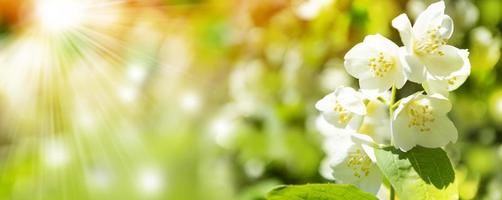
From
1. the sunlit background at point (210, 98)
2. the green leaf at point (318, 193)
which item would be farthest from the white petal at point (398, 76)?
the sunlit background at point (210, 98)

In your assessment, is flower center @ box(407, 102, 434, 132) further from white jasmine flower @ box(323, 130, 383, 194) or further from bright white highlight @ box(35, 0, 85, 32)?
bright white highlight @ box(35, 0, 85, 32)

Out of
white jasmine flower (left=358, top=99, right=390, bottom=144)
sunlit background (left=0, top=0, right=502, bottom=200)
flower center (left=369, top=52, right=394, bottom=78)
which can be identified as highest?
flower center (left=369, top=52, right=394, bottom=78)

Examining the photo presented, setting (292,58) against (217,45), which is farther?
(217,45)

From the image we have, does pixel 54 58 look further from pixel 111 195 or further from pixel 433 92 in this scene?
pixel 433 92

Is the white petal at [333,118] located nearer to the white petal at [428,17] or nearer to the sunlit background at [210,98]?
the white petal at [428,17]

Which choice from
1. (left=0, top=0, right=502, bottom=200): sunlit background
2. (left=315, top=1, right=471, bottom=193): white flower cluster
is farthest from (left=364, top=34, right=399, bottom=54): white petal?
(left=0, top=0, right=502, bottom=200): sunlit background

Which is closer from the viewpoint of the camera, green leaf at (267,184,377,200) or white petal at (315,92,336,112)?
green leaf at (267,184,377,200)

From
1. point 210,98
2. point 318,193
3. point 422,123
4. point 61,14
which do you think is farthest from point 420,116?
point 61,14

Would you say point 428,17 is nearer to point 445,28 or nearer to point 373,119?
point 445,28

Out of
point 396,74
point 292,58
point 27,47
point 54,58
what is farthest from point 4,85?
point 396,74
